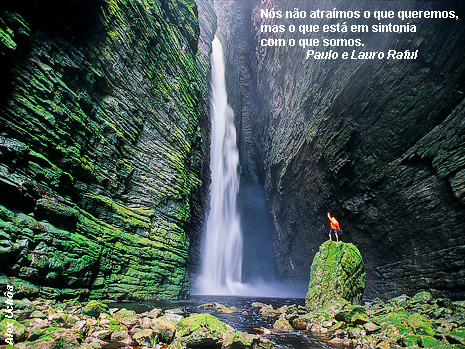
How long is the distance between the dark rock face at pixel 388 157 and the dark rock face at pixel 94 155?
10044mm

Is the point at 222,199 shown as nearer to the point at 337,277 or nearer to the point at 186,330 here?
the point at 337,277

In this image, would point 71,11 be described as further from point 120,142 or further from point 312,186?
point 312,186

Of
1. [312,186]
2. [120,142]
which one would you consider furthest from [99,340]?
[312,186]

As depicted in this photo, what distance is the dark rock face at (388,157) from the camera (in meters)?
9.23

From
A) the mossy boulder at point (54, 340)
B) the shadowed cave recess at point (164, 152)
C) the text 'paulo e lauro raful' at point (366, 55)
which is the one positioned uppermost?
the text 'paulo e lauro raful' at point (366, 55)

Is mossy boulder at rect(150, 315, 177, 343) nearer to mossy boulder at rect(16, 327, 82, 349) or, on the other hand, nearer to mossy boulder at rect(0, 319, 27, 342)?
mossy boulder at rect(16, 327, 82, 349)

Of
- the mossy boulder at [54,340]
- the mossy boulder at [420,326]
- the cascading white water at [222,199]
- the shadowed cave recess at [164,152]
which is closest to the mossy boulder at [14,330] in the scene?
the mossy boulder at [54,340]

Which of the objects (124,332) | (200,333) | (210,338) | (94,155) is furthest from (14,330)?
(94,155)

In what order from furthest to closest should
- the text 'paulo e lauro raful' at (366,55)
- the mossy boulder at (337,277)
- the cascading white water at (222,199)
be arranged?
the cascading white water at (222,199) < the text 'paulo e lauro raful' at (366,55) < the mossy boulder at (337,277)

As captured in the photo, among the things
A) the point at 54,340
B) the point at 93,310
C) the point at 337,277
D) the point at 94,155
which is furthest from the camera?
the point at 337,277

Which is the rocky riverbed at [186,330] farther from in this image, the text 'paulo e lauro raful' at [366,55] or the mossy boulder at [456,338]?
the text 'paulo e lauro raful' at [366,55]

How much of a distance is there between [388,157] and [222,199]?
18.0 m

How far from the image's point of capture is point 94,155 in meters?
8.37

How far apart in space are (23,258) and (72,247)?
54.7 inches
